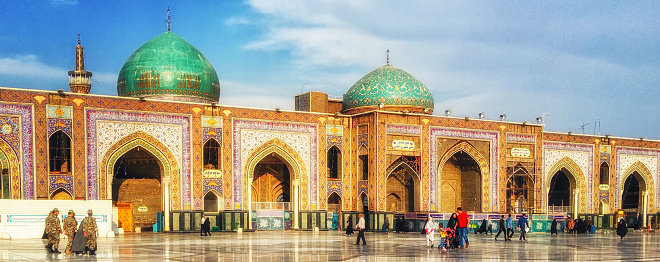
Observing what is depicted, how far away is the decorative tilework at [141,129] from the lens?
24062 millimetres

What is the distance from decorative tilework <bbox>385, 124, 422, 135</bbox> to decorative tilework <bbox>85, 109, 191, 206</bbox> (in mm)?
7550

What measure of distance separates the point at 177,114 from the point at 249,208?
167 inches

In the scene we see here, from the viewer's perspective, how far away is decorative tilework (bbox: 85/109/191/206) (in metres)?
24.1

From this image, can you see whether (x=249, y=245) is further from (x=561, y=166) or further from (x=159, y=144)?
(x=561, y=166)

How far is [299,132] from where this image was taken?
28141 mm

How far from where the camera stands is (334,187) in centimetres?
2873

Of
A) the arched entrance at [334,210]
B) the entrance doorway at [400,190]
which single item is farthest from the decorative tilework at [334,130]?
the entrance doorway at [400,190]

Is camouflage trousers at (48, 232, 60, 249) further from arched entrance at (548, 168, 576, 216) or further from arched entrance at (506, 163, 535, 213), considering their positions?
arched entrance at (548, 168, 576, 216)

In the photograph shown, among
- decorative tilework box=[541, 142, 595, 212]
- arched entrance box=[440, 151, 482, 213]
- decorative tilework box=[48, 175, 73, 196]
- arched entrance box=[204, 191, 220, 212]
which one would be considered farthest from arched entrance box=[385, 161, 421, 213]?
decorative tilework box=[48, 175, 73, 196]

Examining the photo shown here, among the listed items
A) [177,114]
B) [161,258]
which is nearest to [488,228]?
[177,114]

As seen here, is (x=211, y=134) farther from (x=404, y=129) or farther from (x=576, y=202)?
(x=576, y=202)

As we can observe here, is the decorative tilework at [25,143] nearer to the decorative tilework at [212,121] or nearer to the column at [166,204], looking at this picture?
the column at [166,204]

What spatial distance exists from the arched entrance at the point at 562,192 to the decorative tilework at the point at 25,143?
71.7 feet

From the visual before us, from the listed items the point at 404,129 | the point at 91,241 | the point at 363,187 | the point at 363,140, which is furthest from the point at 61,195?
the point at 404,129
